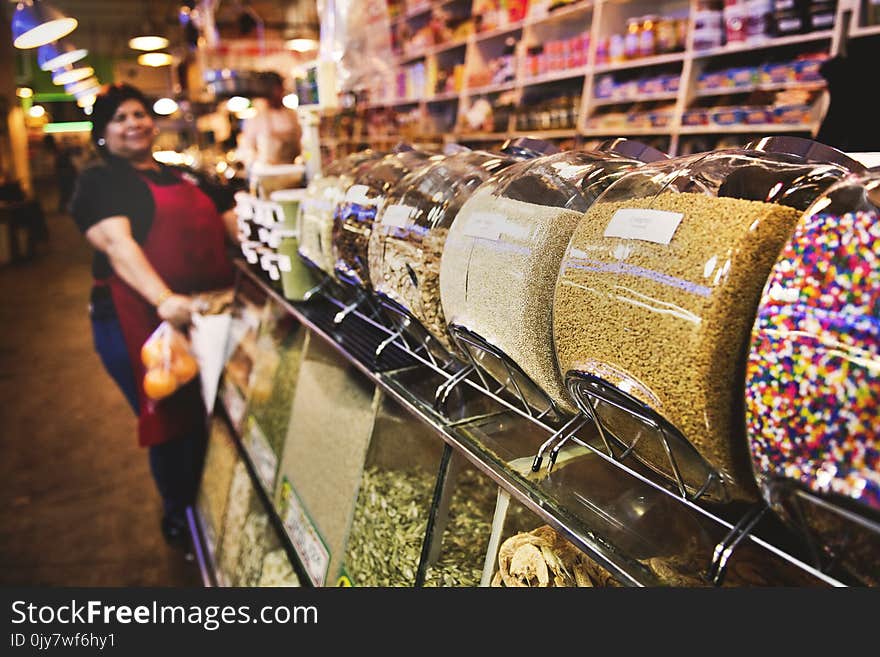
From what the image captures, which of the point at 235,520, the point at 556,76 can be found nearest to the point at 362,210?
the point at 235,520

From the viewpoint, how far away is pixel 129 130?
2.79 m

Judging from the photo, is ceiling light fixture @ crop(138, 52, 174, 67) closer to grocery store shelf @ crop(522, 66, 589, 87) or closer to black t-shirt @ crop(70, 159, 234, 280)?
black t-shirt @ crop(70, 159, 234, 280)

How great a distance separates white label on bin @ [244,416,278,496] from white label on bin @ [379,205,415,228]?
0.88 meters

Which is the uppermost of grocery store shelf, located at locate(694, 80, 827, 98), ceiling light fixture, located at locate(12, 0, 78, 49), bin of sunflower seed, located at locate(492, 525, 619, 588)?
ceiling light fixture, located at locate(12, 0, 78, 49)

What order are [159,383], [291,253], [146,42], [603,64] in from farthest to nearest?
[146,42] < [603,64] < [159,383] < [291,253]

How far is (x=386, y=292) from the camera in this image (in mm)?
1013

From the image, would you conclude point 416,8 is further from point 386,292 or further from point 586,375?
point 586,375

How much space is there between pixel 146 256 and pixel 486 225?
2.51 metres

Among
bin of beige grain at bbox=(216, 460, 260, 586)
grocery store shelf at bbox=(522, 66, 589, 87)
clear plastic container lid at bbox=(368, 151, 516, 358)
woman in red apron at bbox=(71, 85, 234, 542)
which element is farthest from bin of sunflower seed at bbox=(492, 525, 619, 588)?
grocery store shelf at bbox=(522, 66, 589, 87)

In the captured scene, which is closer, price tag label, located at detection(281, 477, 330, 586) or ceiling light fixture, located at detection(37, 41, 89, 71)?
price tag label, located at detection(281, 477, 330, 586)

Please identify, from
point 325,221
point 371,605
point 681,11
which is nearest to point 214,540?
point 325,221

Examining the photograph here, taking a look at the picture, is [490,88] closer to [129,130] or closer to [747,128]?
[747,128]

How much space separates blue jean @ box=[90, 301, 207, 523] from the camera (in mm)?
2740

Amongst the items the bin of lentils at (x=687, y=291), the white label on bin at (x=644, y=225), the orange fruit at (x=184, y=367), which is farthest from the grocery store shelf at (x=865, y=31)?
the orange fruit at (x=184, y=367)
